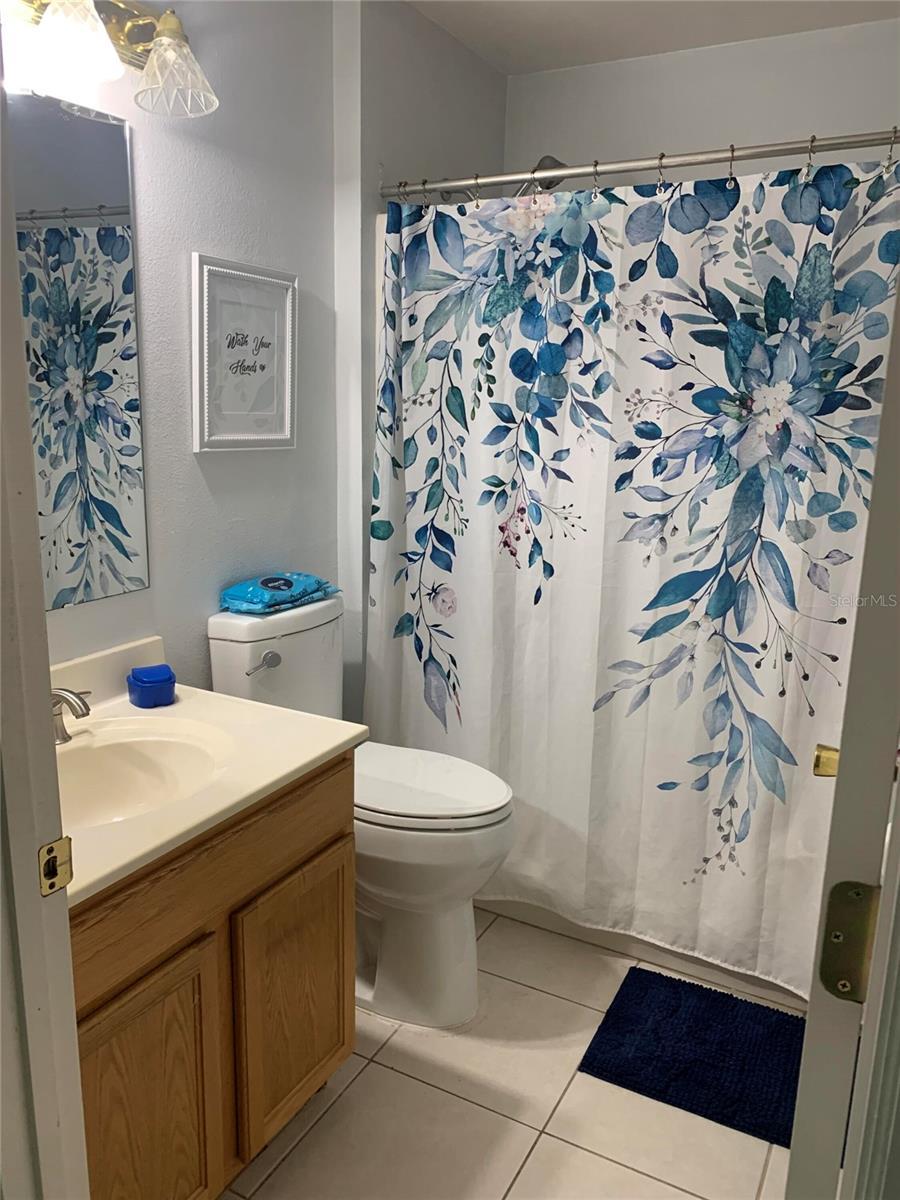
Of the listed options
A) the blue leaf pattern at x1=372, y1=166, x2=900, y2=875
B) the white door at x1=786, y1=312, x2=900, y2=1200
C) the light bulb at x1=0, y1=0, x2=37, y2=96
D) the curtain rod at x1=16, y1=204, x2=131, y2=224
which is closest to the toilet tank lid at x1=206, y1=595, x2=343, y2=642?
the blue leaf pattern at x1=372, y1=166, x2=900, y2=875

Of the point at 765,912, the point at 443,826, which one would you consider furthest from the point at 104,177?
the point at 765,912

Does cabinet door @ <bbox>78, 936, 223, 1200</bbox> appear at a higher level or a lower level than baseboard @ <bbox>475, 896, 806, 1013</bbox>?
higher

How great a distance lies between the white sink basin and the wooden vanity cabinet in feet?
0.65

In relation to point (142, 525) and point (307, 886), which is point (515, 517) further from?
point (307, 886)

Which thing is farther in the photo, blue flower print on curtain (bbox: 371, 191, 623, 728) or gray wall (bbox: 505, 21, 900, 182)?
gray wall (bbox: 505, 21, 900, 182)

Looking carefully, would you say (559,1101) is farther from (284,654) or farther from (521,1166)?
(284,654)

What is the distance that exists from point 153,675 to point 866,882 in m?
1.47

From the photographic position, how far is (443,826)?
2.00 meters

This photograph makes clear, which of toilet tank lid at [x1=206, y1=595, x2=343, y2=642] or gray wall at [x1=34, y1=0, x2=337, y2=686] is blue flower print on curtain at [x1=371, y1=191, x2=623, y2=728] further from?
toilet tank lid at [x1=206, y1=595, x2=343, y2=642]

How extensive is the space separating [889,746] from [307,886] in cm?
121

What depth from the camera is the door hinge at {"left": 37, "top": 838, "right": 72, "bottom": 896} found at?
2.76ft

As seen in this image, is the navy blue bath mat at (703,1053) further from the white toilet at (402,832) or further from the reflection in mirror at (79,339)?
the reflection in mirror at (79,339)

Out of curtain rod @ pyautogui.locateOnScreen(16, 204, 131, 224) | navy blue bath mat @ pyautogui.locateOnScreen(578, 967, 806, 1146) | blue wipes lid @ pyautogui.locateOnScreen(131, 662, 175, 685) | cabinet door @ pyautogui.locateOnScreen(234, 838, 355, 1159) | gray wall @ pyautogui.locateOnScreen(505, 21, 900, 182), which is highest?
gray wall @ pyautogui.locateOnScreen(505, 21, 900, 182)

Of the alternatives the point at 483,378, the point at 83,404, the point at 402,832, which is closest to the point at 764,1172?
the point at 402,832
